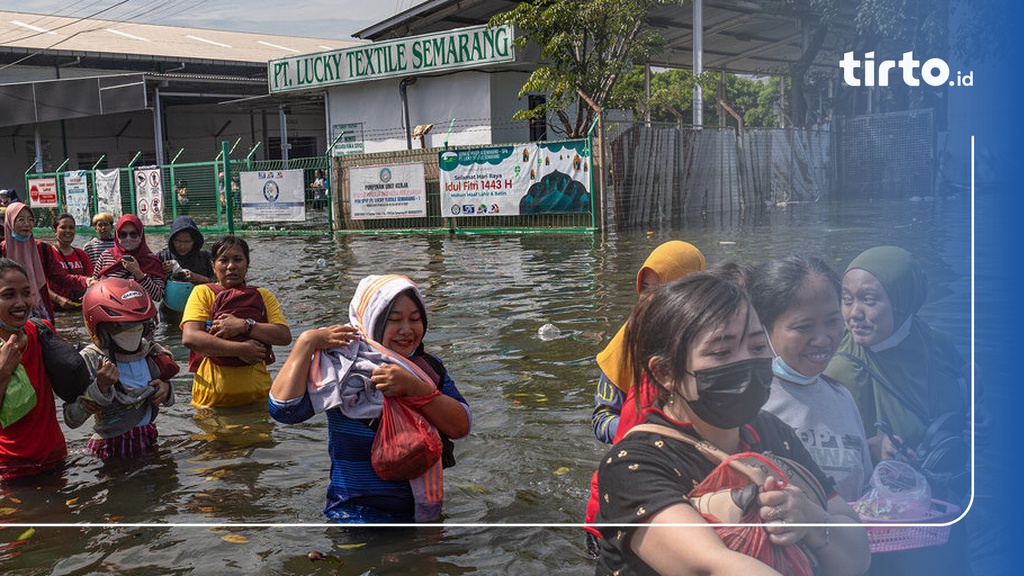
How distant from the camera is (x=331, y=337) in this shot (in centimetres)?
296

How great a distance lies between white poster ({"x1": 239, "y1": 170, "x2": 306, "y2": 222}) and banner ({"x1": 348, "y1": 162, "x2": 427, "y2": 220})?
4.28ft

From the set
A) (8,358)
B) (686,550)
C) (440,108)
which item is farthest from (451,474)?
(440,108)

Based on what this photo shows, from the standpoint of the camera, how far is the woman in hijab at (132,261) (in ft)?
23.7

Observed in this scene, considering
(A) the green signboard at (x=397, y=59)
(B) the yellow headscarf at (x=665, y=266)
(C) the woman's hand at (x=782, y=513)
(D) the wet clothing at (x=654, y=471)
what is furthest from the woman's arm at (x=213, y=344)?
(A) the green signboard at (x=397, y=59)

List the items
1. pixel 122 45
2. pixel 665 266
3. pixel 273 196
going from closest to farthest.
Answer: pixel 665 266, pixel 273 196, pixel 122 45

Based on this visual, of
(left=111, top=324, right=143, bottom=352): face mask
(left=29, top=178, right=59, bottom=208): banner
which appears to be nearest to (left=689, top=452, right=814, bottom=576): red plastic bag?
(left=111, top=324, right=143, bottom=352): face mask

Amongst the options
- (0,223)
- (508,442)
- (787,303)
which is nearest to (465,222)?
(0,223)

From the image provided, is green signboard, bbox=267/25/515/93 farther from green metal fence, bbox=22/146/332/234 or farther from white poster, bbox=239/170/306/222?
white poster, bbox=239/170/306/222

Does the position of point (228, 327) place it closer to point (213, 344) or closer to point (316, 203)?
point (213, 344)

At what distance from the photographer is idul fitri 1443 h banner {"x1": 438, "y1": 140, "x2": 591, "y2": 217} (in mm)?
16234

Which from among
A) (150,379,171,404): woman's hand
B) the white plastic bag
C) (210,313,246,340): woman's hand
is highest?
the white plastic bag

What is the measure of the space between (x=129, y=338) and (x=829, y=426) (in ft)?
12.7

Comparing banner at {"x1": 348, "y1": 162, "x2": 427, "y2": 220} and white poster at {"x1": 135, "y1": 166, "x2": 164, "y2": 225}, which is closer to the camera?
banner at {"x1": 348, "y1": 162, "x2": 427, "y2": 220}

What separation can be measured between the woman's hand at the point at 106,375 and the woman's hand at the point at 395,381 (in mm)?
1850
